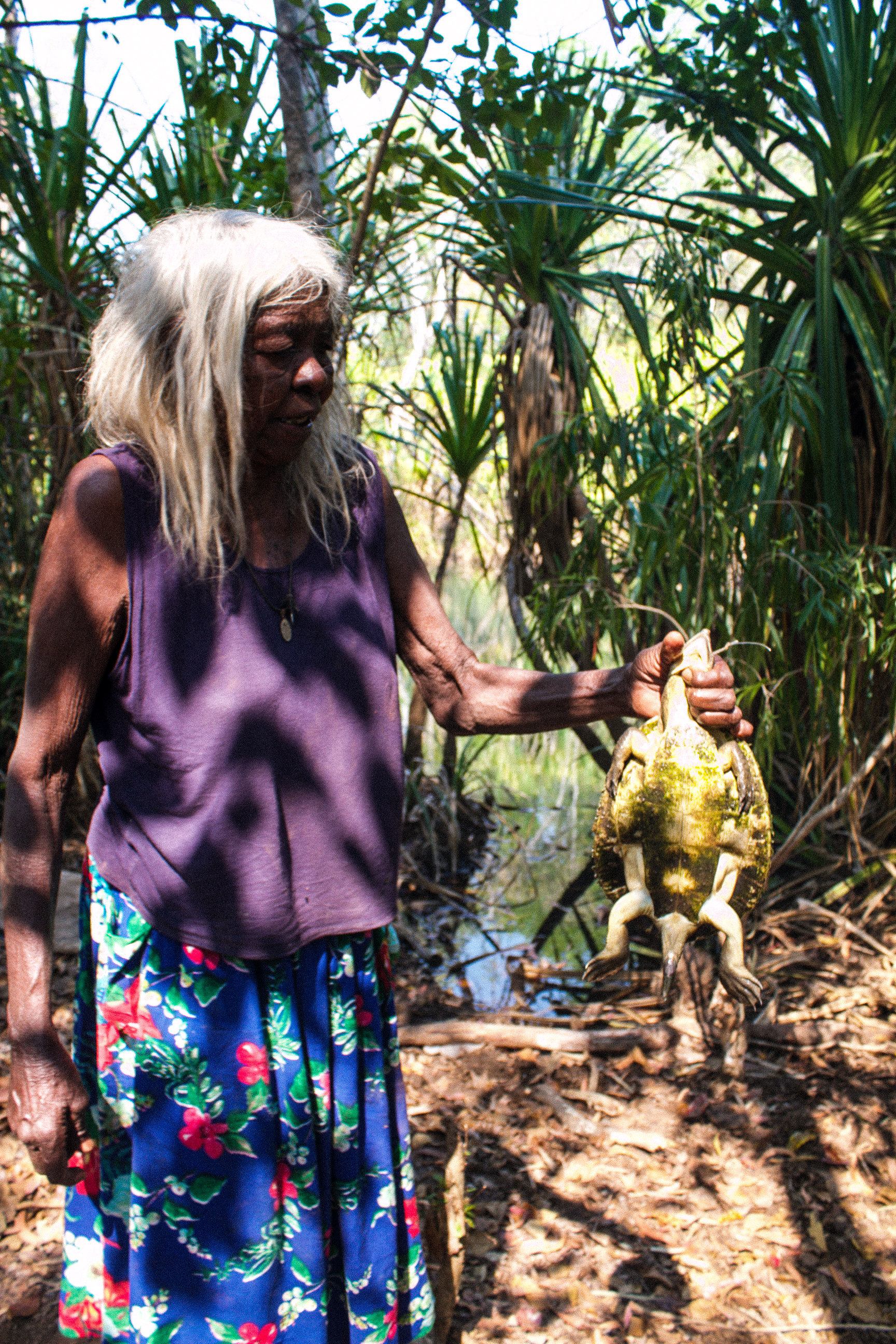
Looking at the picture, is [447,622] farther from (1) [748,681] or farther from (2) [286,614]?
(1) [748,681]

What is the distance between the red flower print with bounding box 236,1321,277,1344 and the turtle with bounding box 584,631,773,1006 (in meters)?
0.70

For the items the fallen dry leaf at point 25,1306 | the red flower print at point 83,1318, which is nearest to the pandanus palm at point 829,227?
the red flower print at point 83,1318

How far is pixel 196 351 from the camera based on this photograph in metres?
1.36

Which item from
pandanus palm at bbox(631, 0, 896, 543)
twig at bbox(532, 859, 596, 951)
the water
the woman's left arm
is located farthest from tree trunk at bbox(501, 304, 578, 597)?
the woman's left arm

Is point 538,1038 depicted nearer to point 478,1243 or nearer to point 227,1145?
point 478,1243

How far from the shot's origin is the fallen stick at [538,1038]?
313 cm

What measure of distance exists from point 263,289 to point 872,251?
8.76 feet

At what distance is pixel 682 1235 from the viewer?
2424 millimetres

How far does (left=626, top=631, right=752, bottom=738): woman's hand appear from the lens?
133 centimetres

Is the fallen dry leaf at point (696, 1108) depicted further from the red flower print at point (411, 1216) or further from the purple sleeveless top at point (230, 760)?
the purple sleeveless top at point (230, 760)

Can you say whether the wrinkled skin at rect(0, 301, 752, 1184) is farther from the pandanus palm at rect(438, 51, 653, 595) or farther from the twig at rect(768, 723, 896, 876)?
the twig at rect(768, 723, 896, 876)

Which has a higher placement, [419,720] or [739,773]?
[739,773]

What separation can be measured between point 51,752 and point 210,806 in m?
0.23

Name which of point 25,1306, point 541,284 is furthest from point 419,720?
point 25,1306
